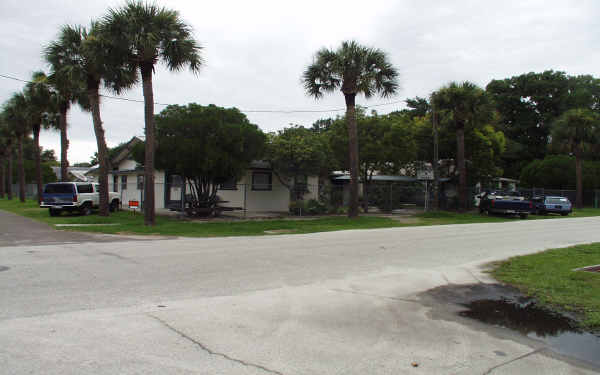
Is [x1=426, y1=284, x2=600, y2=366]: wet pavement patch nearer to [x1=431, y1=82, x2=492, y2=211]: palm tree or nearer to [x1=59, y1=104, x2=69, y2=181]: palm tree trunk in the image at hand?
[x1=431, y1=82, x2=492, y2=211]: palm tree

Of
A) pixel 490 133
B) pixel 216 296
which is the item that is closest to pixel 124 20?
pixel 216 296

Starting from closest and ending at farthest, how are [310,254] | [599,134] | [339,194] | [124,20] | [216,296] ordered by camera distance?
[216,296] → [310,254] → [124,20] → [339,194] → [599,134]

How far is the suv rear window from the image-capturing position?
77.2 feet

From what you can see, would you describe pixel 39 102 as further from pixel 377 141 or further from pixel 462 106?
pixel 462 106

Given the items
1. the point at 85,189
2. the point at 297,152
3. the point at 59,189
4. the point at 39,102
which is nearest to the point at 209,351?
the point at 297,152

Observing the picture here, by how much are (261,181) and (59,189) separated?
1151cm

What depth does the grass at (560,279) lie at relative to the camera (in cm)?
658

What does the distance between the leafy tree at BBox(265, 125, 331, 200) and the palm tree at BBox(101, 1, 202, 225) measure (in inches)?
298

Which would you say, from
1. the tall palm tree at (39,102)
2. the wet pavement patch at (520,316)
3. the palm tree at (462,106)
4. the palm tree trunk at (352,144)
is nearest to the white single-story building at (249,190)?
the palm tree trunk at (352,144)

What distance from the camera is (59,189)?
23.6 metres

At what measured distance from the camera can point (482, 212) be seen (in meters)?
29.2

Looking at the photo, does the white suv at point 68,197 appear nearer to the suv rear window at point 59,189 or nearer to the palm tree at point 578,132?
the suv rear window at point 59,189

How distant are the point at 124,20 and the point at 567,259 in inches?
667

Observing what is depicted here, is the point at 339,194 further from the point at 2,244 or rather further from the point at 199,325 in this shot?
the point at 199,325
